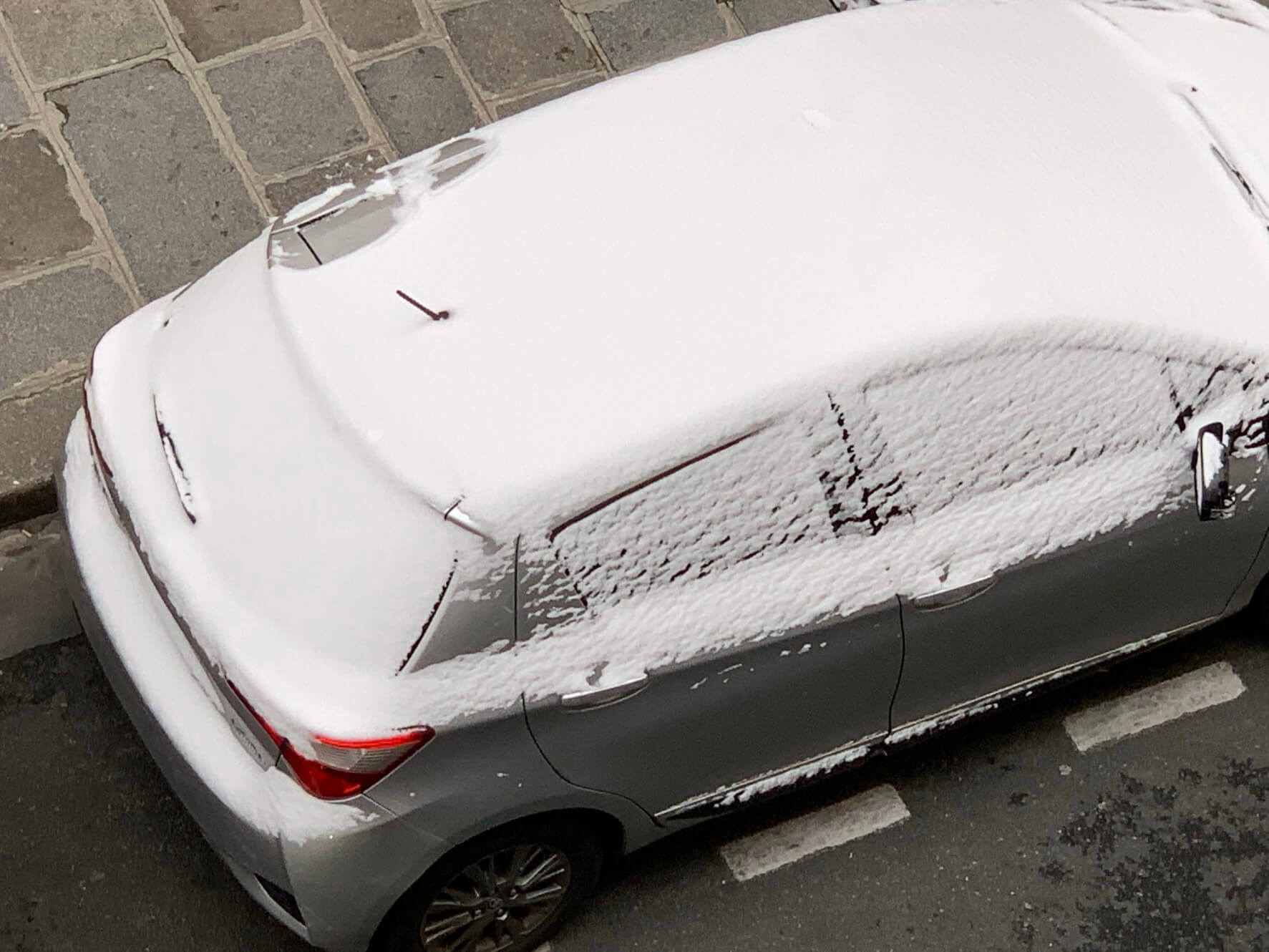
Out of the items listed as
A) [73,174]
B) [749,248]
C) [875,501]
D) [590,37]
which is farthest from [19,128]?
[875,501]

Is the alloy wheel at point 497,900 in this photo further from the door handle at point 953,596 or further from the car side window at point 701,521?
the door handle at point 953,596

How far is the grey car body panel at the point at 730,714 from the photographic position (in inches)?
128

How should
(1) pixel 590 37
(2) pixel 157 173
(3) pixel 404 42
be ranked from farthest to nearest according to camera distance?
1. (1) pixel 590 37
2. (3) pixel 404 42
3. (2) pixel 157 173

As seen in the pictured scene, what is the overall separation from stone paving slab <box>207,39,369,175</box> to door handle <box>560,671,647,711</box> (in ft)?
9.04

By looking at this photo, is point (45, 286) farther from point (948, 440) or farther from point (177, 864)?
point (948, 440)

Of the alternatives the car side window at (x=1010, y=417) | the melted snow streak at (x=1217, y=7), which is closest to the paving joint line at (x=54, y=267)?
the car side window at (x=1010, y=417)

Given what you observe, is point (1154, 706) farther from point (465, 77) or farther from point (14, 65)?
point (14, 65)

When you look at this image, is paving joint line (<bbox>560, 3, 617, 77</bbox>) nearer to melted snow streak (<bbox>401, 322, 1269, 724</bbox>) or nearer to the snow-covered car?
the snow-covered car

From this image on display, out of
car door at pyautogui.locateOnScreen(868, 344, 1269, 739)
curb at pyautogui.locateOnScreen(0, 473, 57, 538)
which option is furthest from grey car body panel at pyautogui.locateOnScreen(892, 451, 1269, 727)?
curb at pyautogui.locateOnScreen(0, 473, 57, 538)

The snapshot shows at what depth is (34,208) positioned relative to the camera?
16.6 feet

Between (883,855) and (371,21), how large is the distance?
343cm

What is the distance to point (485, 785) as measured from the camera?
3197mm

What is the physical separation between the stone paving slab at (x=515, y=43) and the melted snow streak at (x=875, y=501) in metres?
2.73

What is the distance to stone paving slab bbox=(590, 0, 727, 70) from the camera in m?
5.63
